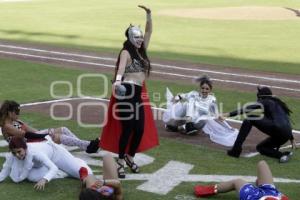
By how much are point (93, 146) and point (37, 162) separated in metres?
1.51

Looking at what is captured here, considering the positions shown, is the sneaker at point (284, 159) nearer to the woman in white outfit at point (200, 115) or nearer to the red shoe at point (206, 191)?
the woman in white outfit at point (200, 115)

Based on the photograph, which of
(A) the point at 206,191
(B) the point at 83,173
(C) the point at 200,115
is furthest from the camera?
(C) the point at 200,115

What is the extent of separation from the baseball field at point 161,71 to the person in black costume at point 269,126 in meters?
0.21

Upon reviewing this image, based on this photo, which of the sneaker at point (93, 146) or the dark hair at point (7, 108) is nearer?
the dark hair at point (7, 108)

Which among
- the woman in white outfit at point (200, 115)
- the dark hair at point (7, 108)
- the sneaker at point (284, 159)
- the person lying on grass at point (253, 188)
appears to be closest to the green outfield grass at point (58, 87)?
the woman in white outfit at point (200, 115)

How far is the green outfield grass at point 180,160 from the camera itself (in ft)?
26.8

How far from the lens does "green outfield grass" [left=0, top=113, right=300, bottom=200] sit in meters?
8.17

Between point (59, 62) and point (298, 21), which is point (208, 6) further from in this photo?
point (59, 62)

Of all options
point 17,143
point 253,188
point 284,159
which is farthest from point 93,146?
point 253,188

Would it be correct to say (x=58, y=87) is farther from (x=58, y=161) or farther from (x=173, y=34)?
(x=173, y=34)

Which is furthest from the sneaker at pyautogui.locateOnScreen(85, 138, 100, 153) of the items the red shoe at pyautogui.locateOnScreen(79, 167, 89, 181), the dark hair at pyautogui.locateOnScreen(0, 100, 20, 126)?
the dark hair at pyautogui.locateOnScreen(0, 100, 20, 126)

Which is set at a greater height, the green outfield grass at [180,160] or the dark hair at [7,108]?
the dark hair at [7,108]

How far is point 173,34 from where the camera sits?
29.9 m

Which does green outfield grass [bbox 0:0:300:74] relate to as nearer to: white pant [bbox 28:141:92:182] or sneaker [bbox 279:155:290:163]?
Answer: sneaker [bbox 279:155:290:163]
